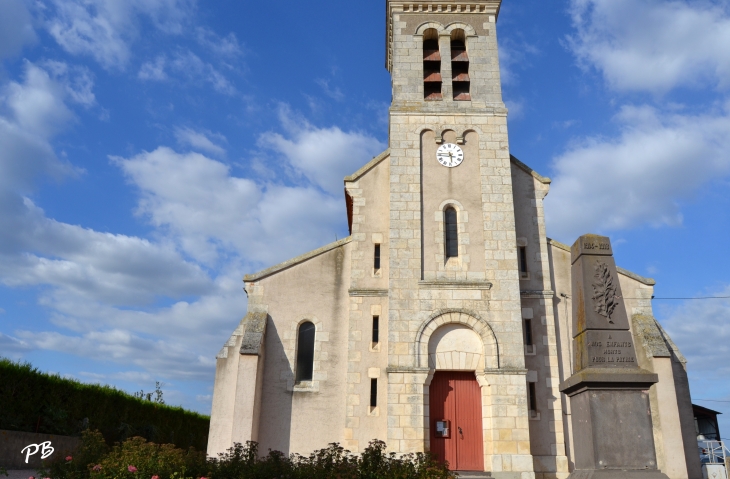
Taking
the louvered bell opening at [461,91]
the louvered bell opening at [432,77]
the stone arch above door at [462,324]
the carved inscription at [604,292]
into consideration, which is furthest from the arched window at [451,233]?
the carved inscription at [604,292]

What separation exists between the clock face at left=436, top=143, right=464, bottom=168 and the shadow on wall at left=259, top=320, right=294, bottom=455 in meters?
6.92

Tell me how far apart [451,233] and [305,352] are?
209 inches

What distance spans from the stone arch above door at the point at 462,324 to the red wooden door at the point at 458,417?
638 mm

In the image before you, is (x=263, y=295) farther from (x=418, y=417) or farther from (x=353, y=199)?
(x=418, y=417)

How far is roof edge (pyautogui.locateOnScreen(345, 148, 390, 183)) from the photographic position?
718 inches

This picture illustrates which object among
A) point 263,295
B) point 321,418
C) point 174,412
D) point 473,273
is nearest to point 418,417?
point 321,418

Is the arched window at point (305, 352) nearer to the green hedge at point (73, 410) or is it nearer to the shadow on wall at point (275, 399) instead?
the shadow on wall at point (275, 399)

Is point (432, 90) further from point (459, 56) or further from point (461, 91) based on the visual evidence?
point (459, 56)

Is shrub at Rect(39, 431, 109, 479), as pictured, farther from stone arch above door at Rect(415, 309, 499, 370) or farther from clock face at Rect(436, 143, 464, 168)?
clock face at Rect(436, 143, 464, 168)

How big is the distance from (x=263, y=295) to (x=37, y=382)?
7393 mm

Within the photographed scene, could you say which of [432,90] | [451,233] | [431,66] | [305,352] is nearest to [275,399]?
[305,352]

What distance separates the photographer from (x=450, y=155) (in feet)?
59.5

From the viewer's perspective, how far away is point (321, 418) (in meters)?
16.2

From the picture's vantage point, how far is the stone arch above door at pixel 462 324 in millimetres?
15922
